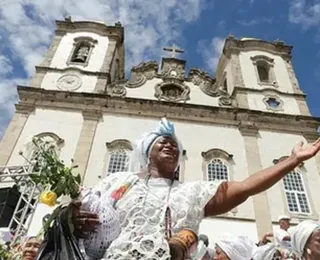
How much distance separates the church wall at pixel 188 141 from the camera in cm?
1436

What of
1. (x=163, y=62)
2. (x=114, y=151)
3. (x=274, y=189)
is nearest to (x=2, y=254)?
(x=114, y=151)

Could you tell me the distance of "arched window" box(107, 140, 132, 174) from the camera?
47.6 ft

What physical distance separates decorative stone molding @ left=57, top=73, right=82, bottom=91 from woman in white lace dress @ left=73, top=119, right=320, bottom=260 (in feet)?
51.4

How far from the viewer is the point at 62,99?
16484 millimetres

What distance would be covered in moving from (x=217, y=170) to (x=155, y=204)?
12.8 metres

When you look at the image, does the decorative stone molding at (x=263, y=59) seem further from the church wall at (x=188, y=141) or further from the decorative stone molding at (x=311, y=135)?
the church wall at (x=188, y=141)

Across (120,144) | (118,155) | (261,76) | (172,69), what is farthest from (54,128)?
(261,76)

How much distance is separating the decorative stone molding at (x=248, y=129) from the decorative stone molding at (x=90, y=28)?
30.8 ft

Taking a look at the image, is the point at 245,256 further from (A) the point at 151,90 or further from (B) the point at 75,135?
(A) the point at 151,90

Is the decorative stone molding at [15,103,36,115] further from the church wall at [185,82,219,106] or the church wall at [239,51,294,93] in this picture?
the church wall at [239,51,294,93]

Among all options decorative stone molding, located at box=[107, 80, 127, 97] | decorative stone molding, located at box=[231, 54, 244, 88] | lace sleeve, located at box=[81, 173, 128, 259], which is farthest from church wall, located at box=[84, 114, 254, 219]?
lace sleeve, located at box=[81, 173, 128, 259]

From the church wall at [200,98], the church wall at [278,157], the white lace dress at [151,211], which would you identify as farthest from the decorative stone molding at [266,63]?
the white lace dress at [151,211]

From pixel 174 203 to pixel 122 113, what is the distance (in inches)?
566

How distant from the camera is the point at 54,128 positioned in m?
15.4
